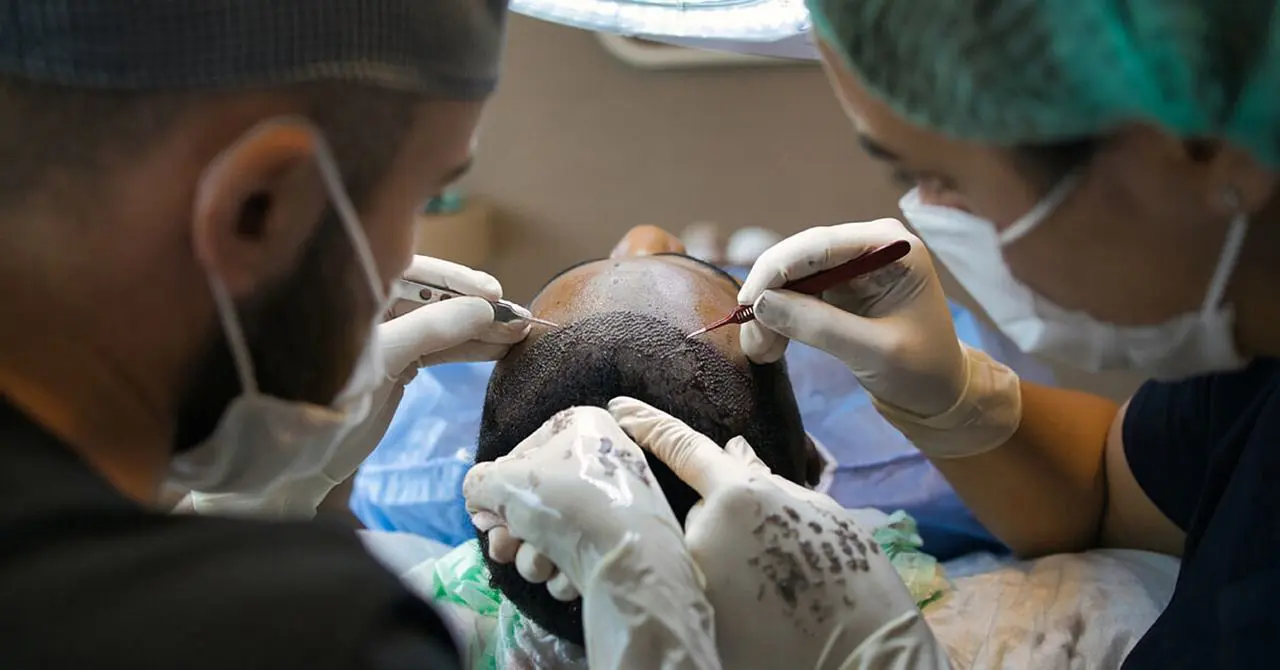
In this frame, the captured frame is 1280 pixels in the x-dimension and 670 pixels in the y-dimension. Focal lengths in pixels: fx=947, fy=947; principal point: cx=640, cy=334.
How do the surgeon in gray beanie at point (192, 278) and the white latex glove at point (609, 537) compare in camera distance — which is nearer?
the surgeon in gray beanie at point (192, 278)

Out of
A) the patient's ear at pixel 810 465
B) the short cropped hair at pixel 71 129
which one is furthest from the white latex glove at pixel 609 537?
the short cropped hair at pixel 71 129

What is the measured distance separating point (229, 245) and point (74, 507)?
0.59 feet

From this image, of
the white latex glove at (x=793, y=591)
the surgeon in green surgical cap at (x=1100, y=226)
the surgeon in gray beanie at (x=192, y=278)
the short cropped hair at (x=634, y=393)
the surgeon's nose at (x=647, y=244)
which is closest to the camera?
the surgeon in gray beanie at (x=192, y=278)

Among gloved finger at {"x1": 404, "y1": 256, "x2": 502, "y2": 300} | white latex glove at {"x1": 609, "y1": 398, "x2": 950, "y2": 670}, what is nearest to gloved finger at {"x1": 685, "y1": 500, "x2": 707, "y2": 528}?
white latex glove at {"x1": 609, "y1": 398, "x2": 950, "y2": 670}

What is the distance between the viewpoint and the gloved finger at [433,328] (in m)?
1.12

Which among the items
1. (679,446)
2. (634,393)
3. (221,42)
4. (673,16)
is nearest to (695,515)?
(679,446)

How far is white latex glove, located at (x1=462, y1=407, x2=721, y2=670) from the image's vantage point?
2.69ft

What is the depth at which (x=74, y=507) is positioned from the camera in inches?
19.7

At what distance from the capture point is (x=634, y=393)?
1.05 metres

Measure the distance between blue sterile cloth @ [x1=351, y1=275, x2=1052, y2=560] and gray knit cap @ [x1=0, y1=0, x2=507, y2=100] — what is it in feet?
3.21

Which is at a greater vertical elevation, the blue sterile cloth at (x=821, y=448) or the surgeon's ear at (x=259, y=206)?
the surgeon's ear at (x=259, y=206)

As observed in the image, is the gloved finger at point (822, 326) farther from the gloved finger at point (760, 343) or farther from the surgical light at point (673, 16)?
the surgical light at point (673, 16)

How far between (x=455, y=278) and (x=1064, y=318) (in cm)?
72

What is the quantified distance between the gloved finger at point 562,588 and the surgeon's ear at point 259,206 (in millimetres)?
449
